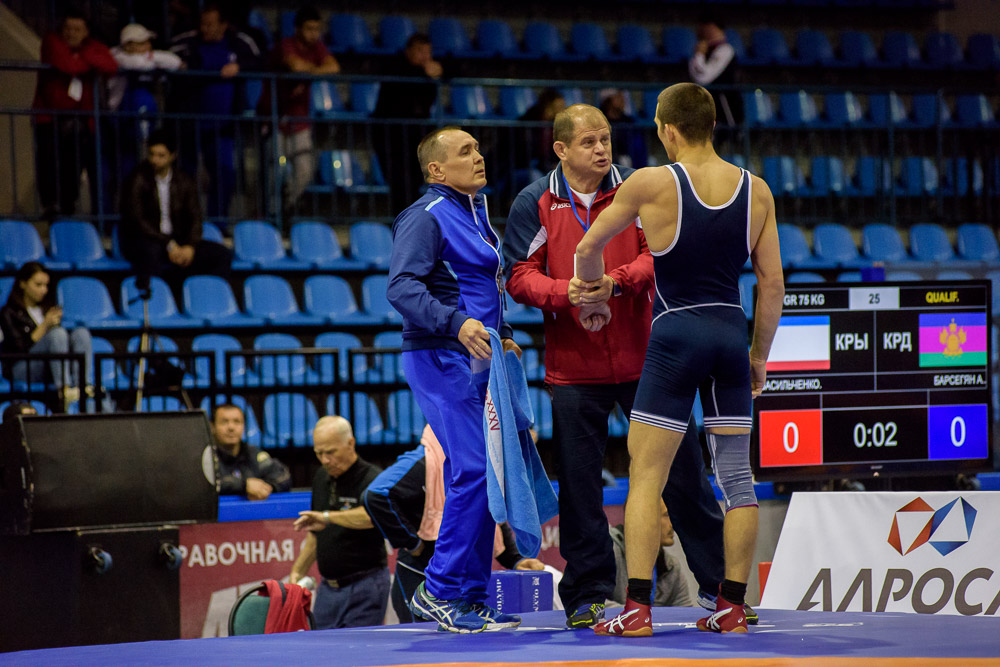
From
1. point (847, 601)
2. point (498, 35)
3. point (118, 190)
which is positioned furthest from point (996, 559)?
point (498, 35)

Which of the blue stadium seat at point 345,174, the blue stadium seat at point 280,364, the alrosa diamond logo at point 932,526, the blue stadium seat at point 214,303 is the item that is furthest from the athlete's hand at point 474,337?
the blue stadium seat at point 345,174

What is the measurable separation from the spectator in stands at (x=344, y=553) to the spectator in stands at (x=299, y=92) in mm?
4734

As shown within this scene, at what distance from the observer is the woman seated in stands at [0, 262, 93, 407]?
783 centimetres

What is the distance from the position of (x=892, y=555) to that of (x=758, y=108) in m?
8.93

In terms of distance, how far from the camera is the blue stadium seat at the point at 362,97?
12.3 meters

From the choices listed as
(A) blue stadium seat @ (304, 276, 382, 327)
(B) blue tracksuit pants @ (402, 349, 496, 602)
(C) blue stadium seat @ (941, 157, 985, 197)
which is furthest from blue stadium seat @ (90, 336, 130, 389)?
(C) blue stadium seat @ (941, 157, 985, 197)

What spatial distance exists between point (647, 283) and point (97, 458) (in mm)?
2935

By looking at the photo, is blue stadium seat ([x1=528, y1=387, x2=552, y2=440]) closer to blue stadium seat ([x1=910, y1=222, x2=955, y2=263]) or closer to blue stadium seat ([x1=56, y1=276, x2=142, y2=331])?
blue stadium seat ([x1=56, y1=276, x2=142, y2=331])

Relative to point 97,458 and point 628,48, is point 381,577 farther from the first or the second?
point 628,48

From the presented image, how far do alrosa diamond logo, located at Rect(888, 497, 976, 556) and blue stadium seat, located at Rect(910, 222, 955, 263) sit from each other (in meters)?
6.82

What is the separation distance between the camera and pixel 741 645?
11.9ft

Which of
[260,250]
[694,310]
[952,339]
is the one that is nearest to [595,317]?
[694,310]

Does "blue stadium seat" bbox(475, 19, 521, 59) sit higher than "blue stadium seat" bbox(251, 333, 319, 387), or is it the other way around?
"blue stadium seat" bbox(475, 19, 521, 59)

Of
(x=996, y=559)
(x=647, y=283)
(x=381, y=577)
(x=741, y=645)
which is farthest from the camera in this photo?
(x=381, y=577)
